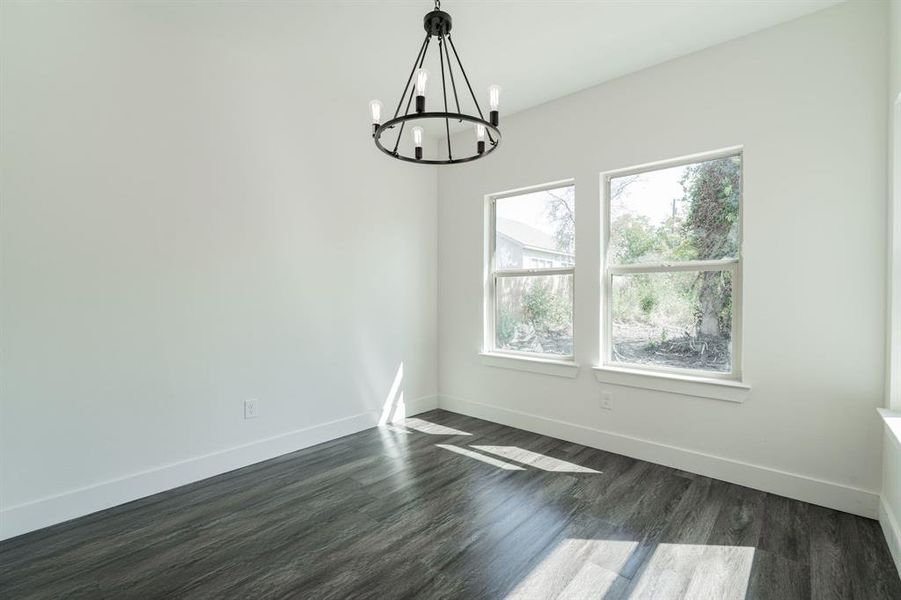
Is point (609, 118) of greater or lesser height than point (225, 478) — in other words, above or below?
above

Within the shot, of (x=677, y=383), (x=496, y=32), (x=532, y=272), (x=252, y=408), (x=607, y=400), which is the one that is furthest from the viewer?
(x=532, y=272)

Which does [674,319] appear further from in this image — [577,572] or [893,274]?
[577,572]

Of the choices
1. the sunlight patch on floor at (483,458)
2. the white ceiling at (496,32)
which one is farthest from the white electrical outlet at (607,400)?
the white ceiling at (496,32)

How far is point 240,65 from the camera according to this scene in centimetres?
289

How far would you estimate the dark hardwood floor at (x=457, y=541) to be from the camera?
1741 mm

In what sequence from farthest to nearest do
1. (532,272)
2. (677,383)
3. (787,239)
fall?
(532,272) → (677,383) → (787,239)

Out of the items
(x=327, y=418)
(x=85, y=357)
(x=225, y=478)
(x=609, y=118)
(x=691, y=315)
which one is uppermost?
(x=609, y=118)

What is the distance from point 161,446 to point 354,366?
1.42 m

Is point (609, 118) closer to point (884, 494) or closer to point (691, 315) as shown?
point (691, 315)

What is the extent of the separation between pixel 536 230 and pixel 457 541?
2.51 m

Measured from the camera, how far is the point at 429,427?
148 inches

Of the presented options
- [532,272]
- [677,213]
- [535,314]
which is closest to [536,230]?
[532,272]

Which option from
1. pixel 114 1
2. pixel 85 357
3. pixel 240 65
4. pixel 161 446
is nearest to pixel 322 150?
pixel 240 65

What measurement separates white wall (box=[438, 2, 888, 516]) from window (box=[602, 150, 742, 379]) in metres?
0.11
